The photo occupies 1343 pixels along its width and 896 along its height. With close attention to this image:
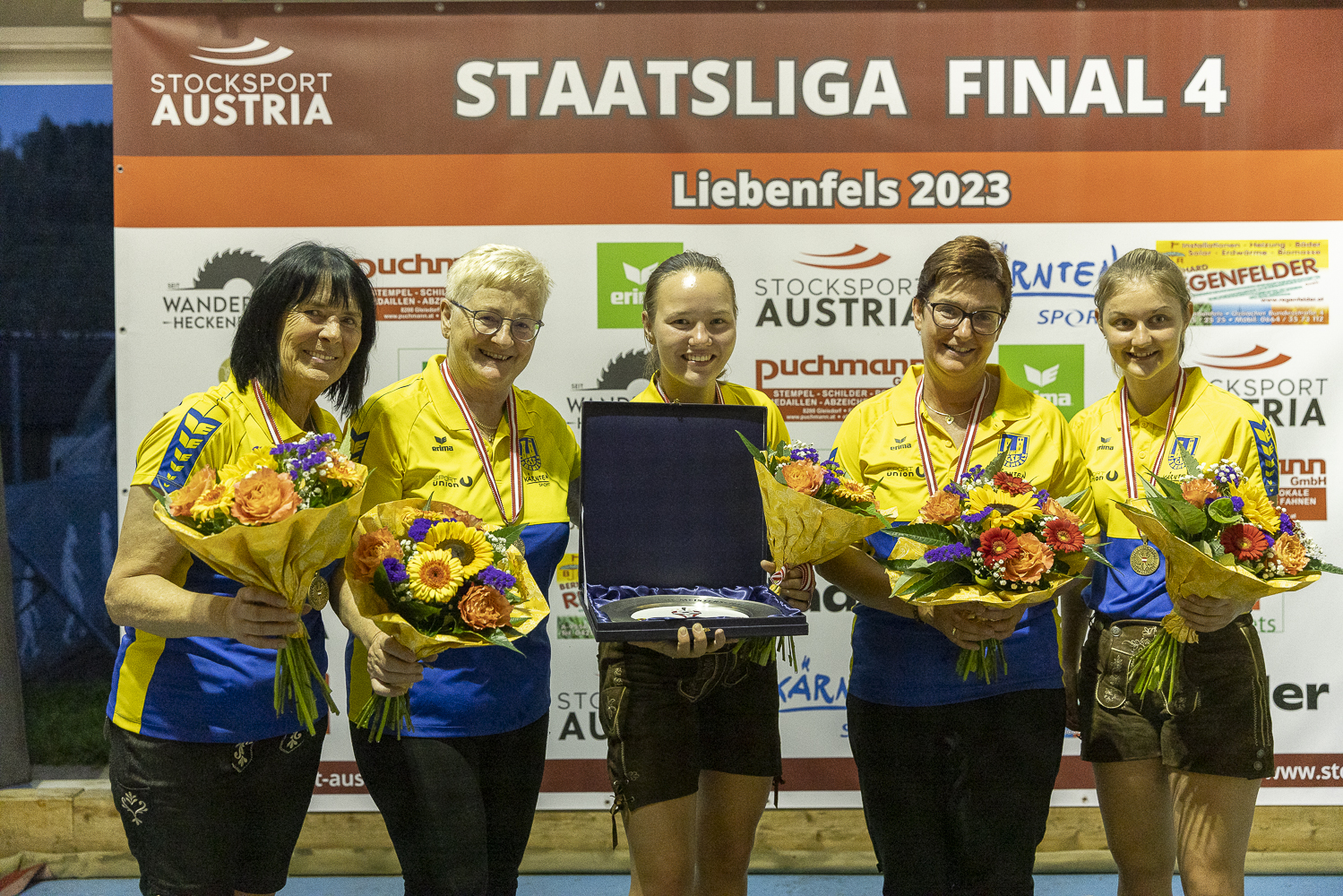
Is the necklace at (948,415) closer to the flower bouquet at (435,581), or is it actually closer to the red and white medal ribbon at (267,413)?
the flower bouquet at (435,581)

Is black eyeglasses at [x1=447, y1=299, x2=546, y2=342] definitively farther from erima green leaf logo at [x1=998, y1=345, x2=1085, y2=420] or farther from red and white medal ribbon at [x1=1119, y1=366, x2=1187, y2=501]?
erima green leaf logo at [x1=998, y1=345, x2=1085, y2=420]

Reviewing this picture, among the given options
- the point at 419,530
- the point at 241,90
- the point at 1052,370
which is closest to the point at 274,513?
the point at 419,530

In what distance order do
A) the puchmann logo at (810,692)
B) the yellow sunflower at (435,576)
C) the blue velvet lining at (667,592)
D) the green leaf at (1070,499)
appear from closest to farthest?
the yellow sunflower at (435,576)
the green leaf at (1070,499)
the blue velvet lining at (667,592)
the puchmann logo at (810,692)

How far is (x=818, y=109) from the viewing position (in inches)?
148

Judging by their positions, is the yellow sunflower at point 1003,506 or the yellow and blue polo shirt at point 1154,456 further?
the yellow and blue polo shirt at point 1154,456

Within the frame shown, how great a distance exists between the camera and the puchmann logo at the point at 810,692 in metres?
3.89

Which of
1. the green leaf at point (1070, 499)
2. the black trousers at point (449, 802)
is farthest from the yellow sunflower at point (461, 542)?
the green leaf at point (1070, 499)

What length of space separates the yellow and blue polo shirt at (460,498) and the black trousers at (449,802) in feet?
0.16

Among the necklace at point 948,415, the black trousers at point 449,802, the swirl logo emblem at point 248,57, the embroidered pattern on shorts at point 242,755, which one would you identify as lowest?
the black trousers at point 449,802

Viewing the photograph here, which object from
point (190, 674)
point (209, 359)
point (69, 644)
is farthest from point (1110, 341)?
point (69, 644)

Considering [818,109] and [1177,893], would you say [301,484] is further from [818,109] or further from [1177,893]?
[1177,893]

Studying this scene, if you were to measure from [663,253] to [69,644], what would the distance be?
2.89 m

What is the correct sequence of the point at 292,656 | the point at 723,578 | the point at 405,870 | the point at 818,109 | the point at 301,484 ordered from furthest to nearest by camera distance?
the point at 818,109 < the point at 723,578 < the point at 405,870 < the point at 292,656 < the point at 301,484

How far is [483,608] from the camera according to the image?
6.19ft
